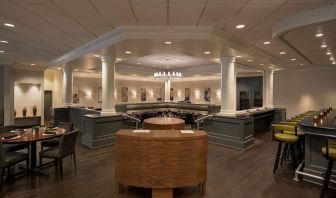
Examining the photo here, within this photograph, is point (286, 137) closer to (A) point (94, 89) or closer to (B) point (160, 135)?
(B) point (160, 135)

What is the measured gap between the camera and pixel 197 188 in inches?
135

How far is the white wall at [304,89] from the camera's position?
9797 mm

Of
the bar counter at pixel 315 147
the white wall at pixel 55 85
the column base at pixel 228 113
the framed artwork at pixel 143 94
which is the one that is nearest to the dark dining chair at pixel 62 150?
the column base at pixel 228 113

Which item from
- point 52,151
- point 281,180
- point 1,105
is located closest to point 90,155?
point 52,151

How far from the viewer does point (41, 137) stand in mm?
3959

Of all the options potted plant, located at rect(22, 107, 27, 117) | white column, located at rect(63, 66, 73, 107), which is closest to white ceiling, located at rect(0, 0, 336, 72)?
white column, located at rect(63, 66, 73, 107)

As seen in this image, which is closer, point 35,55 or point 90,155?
point 90,155

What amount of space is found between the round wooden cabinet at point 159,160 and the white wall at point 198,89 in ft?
35.3

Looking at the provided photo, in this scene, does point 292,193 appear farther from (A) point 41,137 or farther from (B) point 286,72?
(B) point 286,72

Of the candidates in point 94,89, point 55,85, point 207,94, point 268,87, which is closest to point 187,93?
point 207,94

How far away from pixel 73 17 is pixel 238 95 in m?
11.2

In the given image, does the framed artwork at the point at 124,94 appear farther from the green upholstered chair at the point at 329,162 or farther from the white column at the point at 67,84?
the green upholstered chair at the point at 329,162

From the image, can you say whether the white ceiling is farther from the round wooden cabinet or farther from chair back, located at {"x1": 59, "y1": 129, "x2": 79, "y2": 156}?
chair back, located at {"x1": 59, "y1": 129, "x2": 79, "y2": 156}

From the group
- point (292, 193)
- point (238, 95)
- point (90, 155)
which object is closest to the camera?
point (292, 193)
